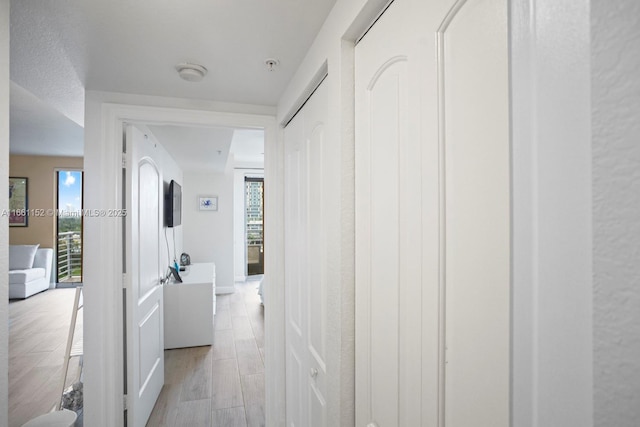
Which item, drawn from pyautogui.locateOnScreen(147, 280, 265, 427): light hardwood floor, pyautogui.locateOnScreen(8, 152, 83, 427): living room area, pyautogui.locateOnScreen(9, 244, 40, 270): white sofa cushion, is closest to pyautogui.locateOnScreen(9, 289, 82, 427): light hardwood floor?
pyautogui.locateOnScreen(8, 152, 83, 427): living room area

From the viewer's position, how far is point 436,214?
2.17 ft

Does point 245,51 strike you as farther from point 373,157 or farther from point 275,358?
point 275,358

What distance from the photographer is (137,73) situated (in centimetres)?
166

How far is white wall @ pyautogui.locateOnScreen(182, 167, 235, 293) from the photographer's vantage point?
621 cm

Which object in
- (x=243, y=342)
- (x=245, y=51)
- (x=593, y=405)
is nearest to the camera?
(x=593, y=405)

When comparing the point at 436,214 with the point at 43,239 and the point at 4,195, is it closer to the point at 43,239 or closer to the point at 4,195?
the point at 4,195

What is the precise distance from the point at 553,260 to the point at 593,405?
16cm

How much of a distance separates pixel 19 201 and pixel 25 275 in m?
1.37

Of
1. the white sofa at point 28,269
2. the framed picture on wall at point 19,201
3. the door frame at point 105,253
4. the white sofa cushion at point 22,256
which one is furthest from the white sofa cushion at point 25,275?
the door frame at point 105,253

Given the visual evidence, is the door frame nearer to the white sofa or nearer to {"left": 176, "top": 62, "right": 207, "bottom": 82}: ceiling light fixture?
{"left": 176, "top": 62, "right": 207, "bottom": 82}: ceiling light fixture

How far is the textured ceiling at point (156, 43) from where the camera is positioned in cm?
112

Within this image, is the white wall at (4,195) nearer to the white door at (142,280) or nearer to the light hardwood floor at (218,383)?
the white door at (142,280)

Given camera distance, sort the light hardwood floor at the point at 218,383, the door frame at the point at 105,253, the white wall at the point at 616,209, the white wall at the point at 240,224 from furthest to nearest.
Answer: the white wall at the point at 240,224 → the light hardwood floor at the point at 218,383 → the door frame at the point at 105,253 → the white wall at the point at 616,209

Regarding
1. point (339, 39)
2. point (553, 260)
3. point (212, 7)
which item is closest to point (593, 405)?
point (553, 260)
